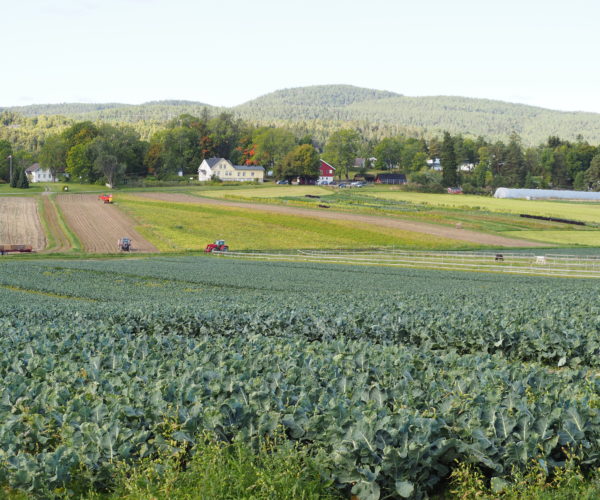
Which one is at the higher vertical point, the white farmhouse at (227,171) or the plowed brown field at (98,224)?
the white farmhouse at (227,171)

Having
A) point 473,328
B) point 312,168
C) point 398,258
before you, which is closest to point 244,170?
point 312,168

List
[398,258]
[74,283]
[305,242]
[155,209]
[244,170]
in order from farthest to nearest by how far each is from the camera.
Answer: [244,170] → [155,209] → [305,242] → [398,258] → [74,283]

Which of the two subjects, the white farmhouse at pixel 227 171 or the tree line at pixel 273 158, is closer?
the tree line at pixel 273 158

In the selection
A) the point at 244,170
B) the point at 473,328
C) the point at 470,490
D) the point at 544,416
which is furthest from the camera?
the point at 244,170

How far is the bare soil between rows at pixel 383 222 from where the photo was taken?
246 feet

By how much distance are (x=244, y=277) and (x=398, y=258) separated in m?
20.6

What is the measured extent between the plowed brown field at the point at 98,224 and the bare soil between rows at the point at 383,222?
1513 centimetres

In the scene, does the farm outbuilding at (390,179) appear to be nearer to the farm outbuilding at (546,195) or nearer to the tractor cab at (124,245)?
the farm outbuilding at (546,195)

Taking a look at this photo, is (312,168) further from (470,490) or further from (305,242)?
(470,490)

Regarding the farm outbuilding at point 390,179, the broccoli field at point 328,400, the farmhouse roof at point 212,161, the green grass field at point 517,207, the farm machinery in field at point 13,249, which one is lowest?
the farm machinery in field at point 13,249

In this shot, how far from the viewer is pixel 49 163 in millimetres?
168875

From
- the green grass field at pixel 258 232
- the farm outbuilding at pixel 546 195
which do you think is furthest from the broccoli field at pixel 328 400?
the farm outbuilding at pixel 546 195

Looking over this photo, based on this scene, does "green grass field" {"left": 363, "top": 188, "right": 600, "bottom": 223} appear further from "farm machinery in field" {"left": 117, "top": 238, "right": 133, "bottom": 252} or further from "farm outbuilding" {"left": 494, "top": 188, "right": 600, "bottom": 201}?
"farm machinery in field" {"left": 117, "top": 238, "right": 133, "bottom": 252}

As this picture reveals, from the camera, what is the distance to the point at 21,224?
86250mm
